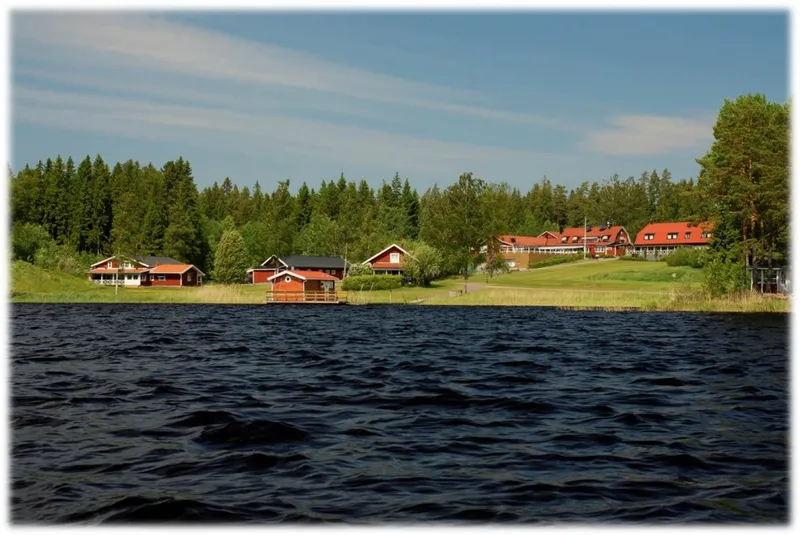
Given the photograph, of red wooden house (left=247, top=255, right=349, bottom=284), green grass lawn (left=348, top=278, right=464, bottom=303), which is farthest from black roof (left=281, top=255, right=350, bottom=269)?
green grass lawn (left=348, top=278, right=464, bottom=303)

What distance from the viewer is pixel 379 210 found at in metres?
153

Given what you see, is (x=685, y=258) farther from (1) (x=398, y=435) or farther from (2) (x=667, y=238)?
(1) (x=398, y=435)

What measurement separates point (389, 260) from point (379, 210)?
42753mm

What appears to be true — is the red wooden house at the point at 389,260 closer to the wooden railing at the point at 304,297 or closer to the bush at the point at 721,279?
the wooden railing at the point at 304,297

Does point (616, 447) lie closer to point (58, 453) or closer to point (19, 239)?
point (58, 453)

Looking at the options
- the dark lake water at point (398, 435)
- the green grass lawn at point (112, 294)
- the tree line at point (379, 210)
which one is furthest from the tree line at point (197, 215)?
the dark lake water at point (398, 435)

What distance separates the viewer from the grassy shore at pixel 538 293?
192 ft

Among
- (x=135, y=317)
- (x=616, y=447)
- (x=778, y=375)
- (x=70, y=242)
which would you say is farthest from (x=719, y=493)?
(x=70, y=242)

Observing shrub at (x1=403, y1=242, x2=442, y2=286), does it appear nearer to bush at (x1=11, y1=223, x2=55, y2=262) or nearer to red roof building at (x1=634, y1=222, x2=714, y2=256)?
bush at (x1=11, y1=223, x2=55, y2=262)

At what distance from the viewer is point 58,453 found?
11547 millimetres

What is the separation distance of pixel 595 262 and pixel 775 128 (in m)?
61.9

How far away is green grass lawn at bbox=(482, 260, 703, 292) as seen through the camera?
88438 mm

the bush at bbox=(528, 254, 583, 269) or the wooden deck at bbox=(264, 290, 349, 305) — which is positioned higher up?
the bush at bbox=(528, 254, 583, 269)

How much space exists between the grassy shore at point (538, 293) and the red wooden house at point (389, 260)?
28.2 ft
